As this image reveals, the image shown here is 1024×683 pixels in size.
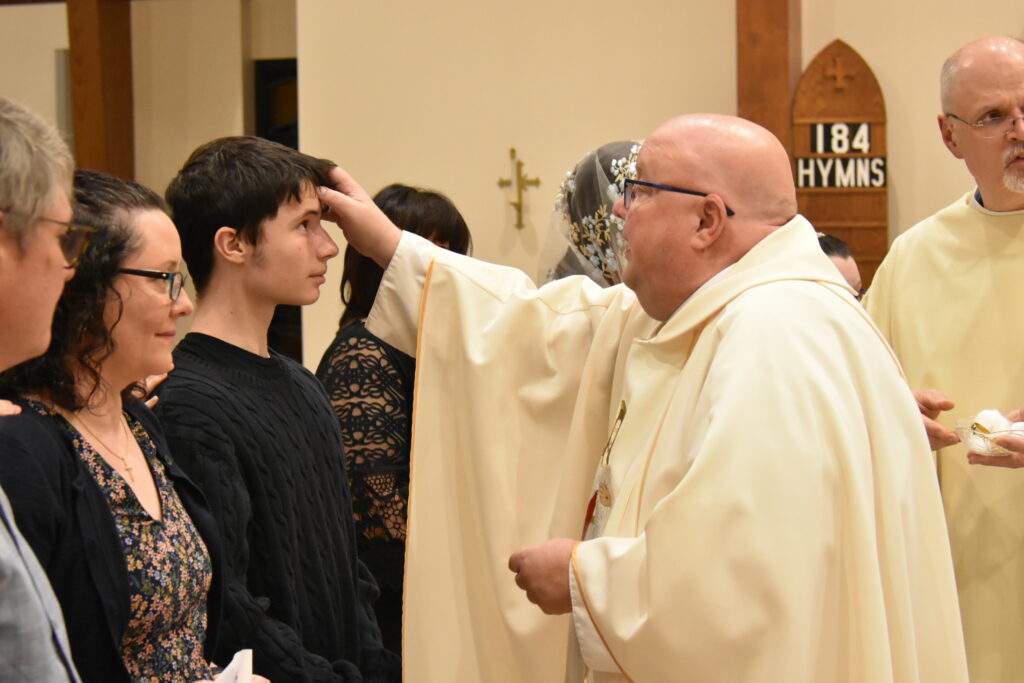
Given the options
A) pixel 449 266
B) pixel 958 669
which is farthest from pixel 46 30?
pixel 958 669

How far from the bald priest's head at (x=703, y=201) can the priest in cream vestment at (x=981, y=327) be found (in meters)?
1.08

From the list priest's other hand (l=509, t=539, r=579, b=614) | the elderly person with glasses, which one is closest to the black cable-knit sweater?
priest's other hand (l=509, t=539, r=579, b=614)

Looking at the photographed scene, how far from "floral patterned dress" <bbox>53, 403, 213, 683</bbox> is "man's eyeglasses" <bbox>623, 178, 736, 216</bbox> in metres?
0.84

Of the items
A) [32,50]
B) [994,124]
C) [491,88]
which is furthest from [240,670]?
[32,50]

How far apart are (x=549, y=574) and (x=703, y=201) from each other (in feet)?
1.96

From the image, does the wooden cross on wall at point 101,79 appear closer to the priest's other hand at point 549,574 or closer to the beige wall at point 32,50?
the beige wall at point 32,50

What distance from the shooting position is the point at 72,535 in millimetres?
1585

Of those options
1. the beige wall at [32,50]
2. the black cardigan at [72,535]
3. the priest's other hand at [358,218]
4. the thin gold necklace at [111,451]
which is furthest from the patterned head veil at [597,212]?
the beige wall at [32,50]

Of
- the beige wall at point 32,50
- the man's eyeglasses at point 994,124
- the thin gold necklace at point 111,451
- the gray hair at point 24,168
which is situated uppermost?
the beige wall at point 32,50

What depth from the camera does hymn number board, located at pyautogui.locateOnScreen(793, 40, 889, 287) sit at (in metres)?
5.52

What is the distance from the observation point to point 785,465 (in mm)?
1668

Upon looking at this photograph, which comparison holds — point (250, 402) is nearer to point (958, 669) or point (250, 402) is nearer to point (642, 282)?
point (642, 282)

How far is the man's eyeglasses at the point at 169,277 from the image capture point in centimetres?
181

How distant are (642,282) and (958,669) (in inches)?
28.6
